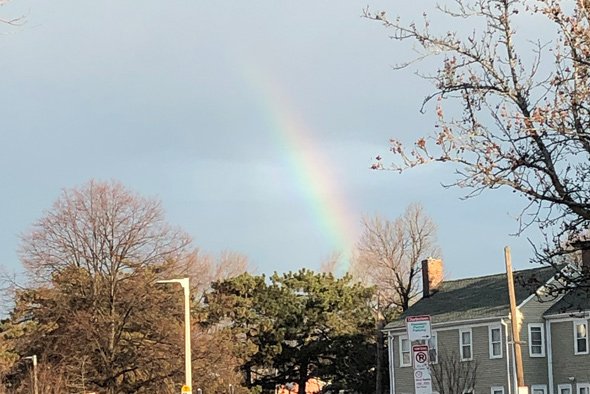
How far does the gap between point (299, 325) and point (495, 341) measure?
18.5 metres

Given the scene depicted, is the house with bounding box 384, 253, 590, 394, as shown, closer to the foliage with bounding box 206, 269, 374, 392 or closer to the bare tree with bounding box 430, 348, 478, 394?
the bare tree with bounding box 430, 348, 478, 394

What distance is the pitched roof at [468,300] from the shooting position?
49.1 metres

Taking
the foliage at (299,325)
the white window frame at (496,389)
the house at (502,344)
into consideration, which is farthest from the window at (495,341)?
the foliage at (299,325)

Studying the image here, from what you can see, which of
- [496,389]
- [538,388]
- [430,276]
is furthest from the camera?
[430,276]

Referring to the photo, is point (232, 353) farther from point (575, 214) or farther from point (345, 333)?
point (575, 214)

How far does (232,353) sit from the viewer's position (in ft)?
184

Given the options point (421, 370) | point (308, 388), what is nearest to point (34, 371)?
point (421, 370)

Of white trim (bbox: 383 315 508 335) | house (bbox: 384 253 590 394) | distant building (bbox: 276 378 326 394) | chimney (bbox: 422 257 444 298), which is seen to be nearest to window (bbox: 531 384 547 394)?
house (bbox: 384 253 590 394)

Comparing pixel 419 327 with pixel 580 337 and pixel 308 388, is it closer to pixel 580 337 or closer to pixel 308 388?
pixel 580 337

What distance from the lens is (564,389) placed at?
152 feet

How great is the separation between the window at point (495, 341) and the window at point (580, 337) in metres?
3.81

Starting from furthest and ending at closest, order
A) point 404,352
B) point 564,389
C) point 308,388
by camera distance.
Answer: point 308,388
point 404,352
point 564,389

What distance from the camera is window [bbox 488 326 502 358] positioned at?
48.3 meters

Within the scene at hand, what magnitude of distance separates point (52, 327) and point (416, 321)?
33930 millimetres
